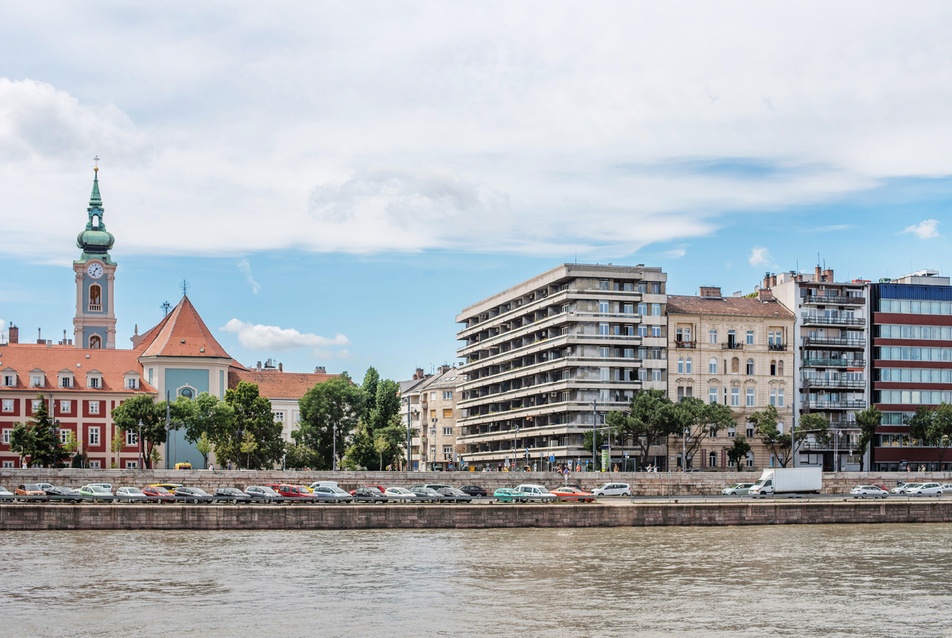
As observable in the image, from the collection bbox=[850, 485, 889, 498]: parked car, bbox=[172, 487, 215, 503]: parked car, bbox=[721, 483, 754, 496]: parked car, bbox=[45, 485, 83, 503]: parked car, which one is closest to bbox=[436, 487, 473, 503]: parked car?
bbox=[172, 487, 215, 503]: parked car

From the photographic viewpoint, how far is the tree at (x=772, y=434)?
11412 cm

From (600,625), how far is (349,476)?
217 ft

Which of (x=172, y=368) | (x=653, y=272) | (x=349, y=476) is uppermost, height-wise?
(x=653, y=272)

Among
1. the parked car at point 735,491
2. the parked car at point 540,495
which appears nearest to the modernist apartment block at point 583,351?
the parked car at point 735,491

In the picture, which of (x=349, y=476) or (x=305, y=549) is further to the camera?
(x=349, y=476)

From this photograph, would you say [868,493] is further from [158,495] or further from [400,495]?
[158,495]

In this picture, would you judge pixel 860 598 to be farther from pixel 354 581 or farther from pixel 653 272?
pixel 653 272

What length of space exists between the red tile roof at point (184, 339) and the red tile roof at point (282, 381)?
1249 cm

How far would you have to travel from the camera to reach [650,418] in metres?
108

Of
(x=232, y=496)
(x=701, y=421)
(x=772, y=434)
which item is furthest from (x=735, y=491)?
(x=232, y=496)

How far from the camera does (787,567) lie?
48438 mm

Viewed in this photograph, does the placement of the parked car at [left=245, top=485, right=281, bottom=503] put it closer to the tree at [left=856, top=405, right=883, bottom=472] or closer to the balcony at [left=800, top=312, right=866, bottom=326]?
the tree at [left=856, top=405, right=883, bottom=472]

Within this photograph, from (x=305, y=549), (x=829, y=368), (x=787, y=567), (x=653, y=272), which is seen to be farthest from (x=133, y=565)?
(x=829, y=368)

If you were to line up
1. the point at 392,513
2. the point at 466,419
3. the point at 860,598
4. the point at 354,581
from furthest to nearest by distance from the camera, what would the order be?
the point at 466,419 → the point at 392,513 → the point at 354,581 → the point at 860,598
